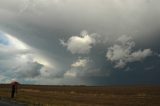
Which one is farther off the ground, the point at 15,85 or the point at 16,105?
the point at 15,85

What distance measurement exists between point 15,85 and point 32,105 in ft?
57.6

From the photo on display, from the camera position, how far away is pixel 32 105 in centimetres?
3678

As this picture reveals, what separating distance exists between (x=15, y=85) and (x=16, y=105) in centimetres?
1795

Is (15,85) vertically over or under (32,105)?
over

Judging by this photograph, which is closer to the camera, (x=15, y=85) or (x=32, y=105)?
(x=32, y=105)

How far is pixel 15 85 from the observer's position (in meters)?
53.6

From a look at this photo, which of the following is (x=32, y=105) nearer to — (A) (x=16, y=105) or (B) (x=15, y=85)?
(A) (x=16, y=105)

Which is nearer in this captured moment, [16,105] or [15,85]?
[16,105]

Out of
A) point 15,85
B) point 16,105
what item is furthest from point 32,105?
point 15,85

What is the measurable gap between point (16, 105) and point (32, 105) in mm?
1738
